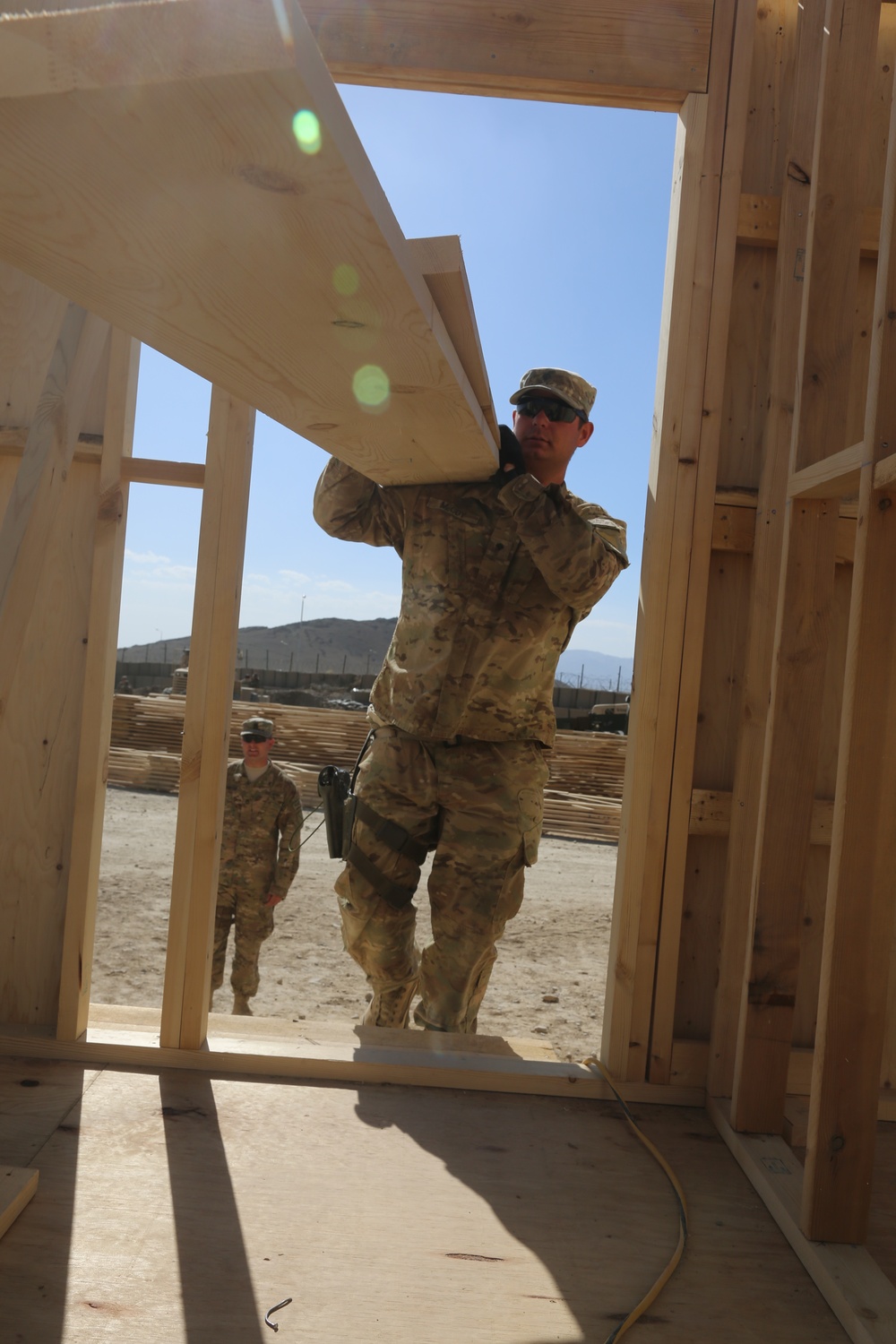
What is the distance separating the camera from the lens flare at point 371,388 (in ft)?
5.90

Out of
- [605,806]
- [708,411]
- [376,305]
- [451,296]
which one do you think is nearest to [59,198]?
[376,305]

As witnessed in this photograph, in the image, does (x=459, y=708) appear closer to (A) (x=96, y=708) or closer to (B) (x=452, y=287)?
(A) (x=96, y=708)

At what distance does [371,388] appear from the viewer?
189cm

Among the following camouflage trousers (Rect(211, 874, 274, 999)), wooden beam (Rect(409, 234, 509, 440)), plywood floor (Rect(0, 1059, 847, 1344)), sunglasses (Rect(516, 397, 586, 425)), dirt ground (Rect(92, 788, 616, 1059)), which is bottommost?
dirt ground (Rect(92, 788, 616, 1059))

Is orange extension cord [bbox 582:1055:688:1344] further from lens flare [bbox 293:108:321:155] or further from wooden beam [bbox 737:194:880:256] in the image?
wooden beam [bbox 737:194:880:256]

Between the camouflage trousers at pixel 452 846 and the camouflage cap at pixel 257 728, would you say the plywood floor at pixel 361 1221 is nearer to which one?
the camouflage trousers at pixel 452 846

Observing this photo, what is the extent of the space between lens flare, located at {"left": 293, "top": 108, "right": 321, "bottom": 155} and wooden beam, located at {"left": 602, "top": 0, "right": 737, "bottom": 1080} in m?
1.98

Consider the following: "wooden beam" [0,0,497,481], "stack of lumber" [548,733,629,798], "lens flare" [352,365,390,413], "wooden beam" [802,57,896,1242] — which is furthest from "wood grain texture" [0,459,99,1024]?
"stack of lumber" [548,733,629,798]

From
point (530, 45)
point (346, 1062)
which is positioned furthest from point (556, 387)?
point (346, 1062)

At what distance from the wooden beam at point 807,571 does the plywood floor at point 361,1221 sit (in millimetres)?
530

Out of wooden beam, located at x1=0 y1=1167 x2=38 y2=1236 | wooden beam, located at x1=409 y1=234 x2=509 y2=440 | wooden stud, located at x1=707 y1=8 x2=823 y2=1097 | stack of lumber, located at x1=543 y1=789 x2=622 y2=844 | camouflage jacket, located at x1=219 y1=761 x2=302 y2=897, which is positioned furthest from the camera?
stack of lumber, located at x1=543 y1=789 x2=622 y2=844

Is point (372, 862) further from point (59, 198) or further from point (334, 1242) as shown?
point (59, 198)

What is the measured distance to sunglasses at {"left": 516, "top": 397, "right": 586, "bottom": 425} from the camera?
11.1 feet

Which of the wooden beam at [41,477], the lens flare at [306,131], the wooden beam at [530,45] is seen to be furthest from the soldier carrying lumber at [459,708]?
the lens flare at [306,131]
